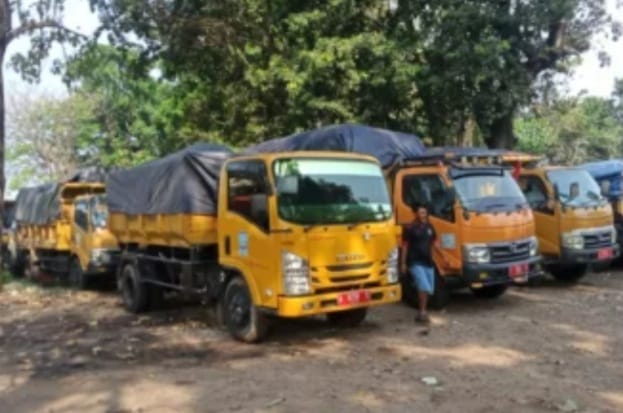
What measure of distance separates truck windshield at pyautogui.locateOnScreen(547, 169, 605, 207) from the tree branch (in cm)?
1138

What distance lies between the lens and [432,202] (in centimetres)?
1122

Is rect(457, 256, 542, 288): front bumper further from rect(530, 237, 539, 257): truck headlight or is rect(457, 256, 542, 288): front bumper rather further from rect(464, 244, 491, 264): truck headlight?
rect(530, 237, 539, 257): truck headlight

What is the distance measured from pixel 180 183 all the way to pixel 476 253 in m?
4.44

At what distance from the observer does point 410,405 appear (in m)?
6.39

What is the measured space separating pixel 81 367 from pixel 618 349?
6188mm

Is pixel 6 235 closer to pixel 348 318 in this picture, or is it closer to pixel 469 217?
pixel 348 318

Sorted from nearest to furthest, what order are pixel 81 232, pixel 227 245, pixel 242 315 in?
1. pixel 242 315
2. pixel 227 245
3. pixel 81 232

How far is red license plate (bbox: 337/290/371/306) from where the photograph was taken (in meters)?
8.63

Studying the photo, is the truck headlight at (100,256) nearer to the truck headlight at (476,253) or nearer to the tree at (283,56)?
the tree at (283,56)

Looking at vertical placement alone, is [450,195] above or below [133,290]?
above

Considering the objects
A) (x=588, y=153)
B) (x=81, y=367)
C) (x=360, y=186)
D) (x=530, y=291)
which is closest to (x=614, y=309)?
(x=530, y=291)

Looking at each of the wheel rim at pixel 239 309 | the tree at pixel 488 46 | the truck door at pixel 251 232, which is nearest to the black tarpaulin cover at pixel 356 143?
the truck door at pixel 251 232

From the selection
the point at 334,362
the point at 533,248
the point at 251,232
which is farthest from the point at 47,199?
the point at 334,362

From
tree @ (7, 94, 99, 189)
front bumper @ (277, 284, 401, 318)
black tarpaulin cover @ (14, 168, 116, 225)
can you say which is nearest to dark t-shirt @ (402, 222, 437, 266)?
front bumper @ (277, 284, 401, 318)
